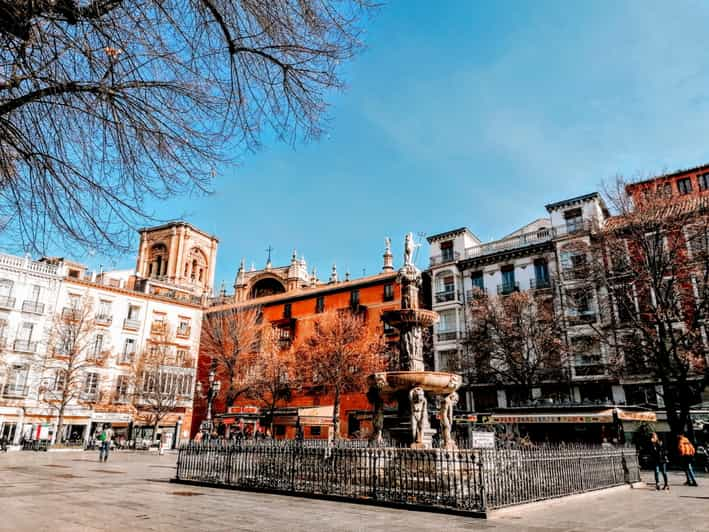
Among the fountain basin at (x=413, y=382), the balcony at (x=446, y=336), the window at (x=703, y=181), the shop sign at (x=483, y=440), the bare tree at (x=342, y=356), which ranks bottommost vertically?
the shop sign at (x=483, y=440)

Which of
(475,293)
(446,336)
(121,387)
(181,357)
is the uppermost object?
(475,293)

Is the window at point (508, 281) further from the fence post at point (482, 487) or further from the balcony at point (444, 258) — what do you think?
the fence post at point (482, 487)

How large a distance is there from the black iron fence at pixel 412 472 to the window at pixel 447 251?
26943 millimetres

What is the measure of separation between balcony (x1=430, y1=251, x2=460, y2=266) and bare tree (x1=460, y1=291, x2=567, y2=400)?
282 inches

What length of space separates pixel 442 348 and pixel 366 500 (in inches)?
1085

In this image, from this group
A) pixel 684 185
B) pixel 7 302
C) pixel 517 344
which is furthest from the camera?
pixel 7 302

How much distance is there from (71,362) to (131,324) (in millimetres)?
7534

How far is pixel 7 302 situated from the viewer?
34156mm

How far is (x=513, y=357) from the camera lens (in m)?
28.9

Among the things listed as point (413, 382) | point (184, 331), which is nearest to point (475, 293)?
point (413, 382)

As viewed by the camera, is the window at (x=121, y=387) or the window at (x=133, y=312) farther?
the window at (x=133, y=312)

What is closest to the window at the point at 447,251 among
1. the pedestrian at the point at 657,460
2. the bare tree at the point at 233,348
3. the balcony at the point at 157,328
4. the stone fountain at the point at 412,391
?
the bare tree at the point at 233,348

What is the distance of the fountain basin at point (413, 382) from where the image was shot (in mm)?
11836

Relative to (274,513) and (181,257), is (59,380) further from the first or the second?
(181,257)
